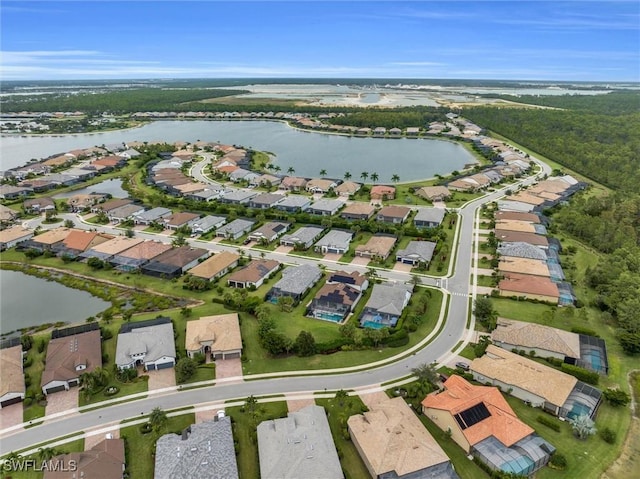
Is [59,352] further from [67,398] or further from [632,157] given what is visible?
[632,157]

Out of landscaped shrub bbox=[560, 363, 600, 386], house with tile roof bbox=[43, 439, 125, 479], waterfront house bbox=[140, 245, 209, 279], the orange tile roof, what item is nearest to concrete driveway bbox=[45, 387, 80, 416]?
house with tile roof bbox=[43, 439, 125, 479]

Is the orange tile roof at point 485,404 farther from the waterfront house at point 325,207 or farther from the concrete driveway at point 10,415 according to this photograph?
the waterfront house at point 325,207

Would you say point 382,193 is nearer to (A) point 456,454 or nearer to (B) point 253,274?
(B) point 253,274

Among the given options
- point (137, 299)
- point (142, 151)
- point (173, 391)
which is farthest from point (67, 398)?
point (142, 151)

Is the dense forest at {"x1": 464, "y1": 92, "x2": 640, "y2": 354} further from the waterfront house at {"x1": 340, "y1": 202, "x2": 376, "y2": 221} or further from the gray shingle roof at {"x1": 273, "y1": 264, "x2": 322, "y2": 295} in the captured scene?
the gray shingle roof at {"x1": 273, "y1": 264, "x2": 322, "y2": 295}

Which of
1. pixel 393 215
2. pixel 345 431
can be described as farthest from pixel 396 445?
pixel 393 215

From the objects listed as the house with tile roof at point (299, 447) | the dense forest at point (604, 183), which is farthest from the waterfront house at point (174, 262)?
the dense forest at point (604, 183)
